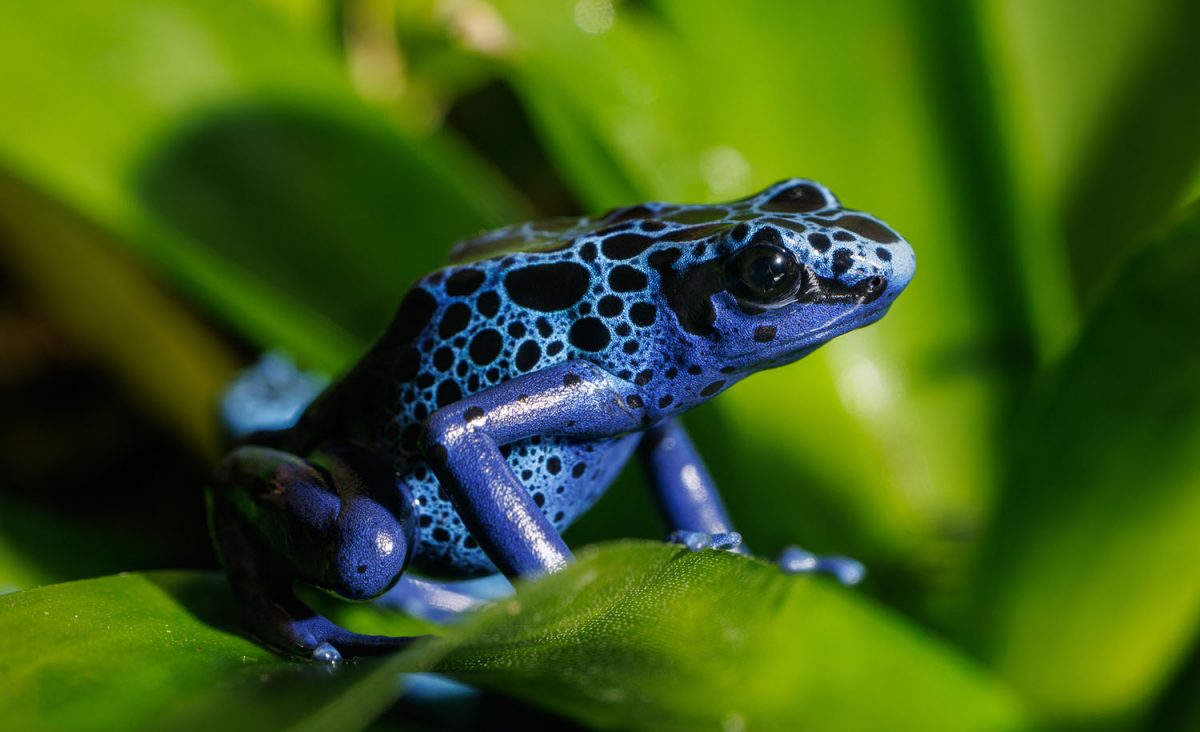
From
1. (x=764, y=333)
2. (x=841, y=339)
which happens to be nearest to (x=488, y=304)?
(x=764, y=333)

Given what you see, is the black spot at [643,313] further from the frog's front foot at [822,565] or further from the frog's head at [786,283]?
the frog's front foot at [822,565]

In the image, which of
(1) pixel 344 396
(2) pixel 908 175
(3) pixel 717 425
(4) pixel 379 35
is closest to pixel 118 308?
(4) pixel 379 35

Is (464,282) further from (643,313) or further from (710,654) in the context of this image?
(710,654)

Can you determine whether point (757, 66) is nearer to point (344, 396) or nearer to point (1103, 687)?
point (344, 396)

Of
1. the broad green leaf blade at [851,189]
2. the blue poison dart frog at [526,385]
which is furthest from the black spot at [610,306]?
the broad green leaf blade at [851,189]

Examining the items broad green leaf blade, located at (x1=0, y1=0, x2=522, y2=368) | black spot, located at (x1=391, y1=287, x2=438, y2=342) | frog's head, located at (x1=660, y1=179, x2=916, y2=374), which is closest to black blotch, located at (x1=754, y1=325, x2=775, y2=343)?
frog's head, located at (x1=660, y1=179, x2=916, y2=374)

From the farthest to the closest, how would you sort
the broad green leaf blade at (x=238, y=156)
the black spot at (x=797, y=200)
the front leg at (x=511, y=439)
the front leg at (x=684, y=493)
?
the broad green leaf blade at (x=238, y=156), the front leg at (x=684, y=493), the black spot at (x=797, y=200), the front leg at (x=511, y=439)
